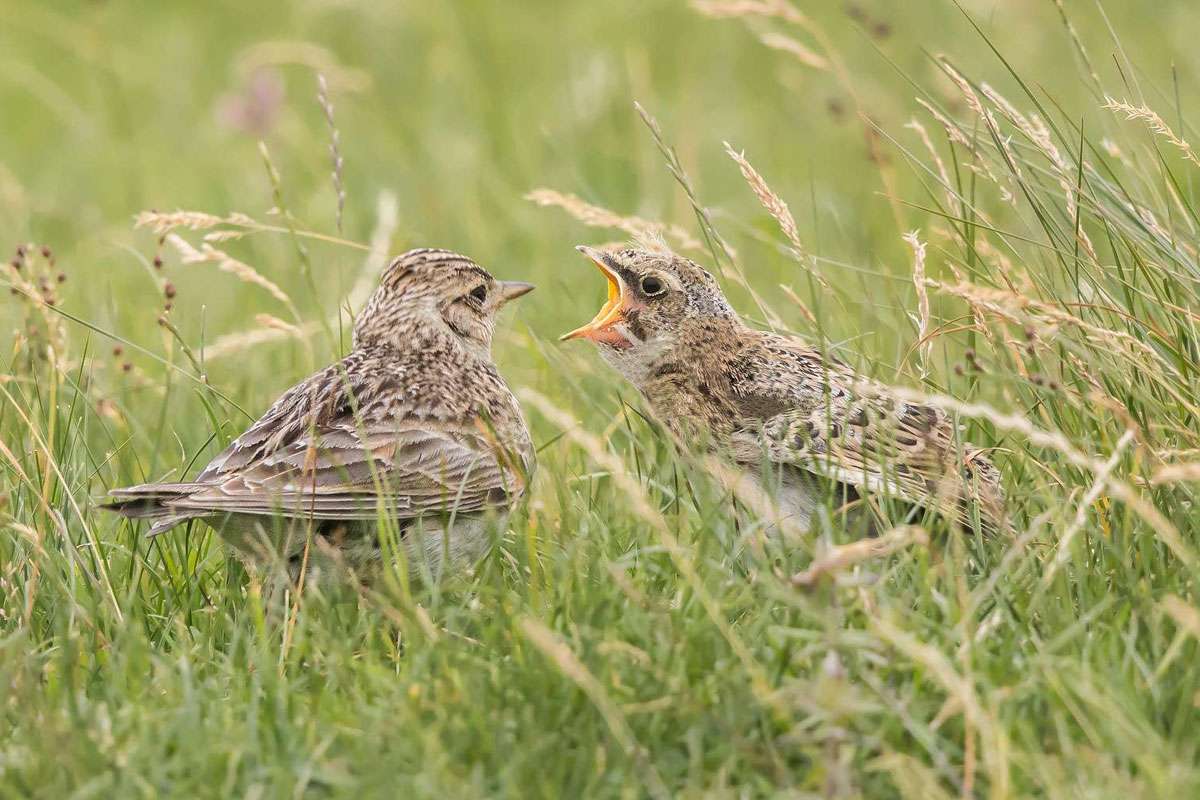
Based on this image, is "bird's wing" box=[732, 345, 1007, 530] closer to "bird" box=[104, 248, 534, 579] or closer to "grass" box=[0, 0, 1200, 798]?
"grass" box=[0, 0, 1200, 798]

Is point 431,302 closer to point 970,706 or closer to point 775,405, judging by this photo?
point 775,405

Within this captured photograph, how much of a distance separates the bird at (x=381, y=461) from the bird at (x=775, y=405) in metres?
0.48

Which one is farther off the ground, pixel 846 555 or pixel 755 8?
pixel 755 8

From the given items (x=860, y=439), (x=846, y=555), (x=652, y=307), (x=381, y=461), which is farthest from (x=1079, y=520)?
(x=381, y=461)

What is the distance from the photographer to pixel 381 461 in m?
5.50

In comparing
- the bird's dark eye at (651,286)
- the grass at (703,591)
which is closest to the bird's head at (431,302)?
the grass at (703,591)

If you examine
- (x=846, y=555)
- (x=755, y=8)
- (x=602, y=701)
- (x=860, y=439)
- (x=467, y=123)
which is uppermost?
(x=755, y=8)

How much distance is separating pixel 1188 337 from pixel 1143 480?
557mm

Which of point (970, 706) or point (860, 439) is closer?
point (970, 706)

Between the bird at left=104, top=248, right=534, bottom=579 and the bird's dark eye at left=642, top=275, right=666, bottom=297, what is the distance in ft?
2.07

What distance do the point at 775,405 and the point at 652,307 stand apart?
0.59m

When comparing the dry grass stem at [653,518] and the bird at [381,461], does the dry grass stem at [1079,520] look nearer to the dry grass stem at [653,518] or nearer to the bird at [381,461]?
the dry grass stem at [653,518]

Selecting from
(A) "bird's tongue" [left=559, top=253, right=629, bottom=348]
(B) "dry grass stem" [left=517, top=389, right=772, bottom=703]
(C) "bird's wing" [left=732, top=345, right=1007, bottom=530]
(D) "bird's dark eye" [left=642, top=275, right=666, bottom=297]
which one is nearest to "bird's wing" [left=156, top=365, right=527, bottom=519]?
(A) "bird's tongue" [left=559, top=253, right=629, bottom=348]

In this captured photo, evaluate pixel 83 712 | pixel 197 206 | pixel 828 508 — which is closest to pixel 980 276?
pixel 828 508
